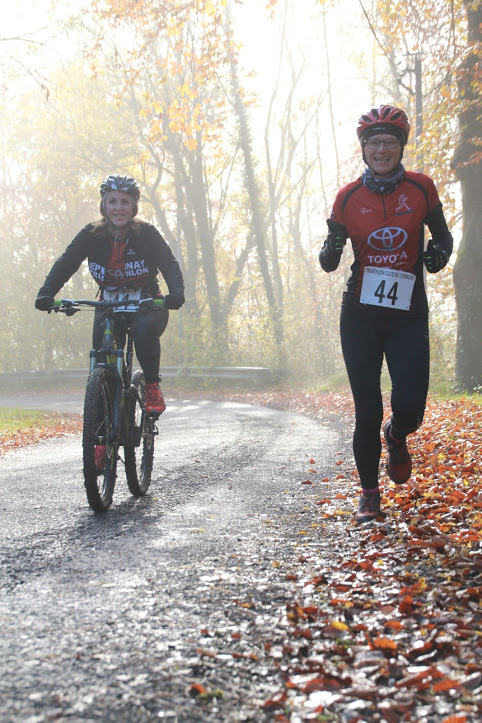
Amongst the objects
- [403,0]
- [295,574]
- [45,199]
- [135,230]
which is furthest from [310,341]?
[295,574]

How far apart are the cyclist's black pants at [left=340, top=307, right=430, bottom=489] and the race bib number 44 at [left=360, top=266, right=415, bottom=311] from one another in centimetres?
9

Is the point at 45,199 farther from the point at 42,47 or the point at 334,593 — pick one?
the point at 334,593

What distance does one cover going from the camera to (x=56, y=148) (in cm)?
3108

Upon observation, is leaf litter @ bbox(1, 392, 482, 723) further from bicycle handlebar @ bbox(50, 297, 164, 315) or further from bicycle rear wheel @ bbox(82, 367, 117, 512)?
bicycle handlebar @ bbox(50, 297, 164, 315)

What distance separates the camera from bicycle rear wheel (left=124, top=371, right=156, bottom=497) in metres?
5.29

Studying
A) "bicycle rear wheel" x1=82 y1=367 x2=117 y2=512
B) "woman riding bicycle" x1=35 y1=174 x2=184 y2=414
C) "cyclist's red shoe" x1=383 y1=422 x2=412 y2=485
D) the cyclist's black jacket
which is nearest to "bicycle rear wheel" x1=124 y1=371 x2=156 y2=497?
"bicycle rear wheel" x1=82 y1=367 x2=117 y2=512

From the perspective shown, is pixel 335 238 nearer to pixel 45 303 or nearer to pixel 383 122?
pixel 383 122

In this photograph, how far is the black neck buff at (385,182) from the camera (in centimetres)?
423

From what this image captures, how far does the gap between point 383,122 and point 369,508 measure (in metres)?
2.35

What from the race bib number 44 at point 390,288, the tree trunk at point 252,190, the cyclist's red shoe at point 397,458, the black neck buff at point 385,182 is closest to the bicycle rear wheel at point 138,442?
the cyclist's red shoe at point 397,458

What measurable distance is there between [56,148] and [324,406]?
2115 centimetres

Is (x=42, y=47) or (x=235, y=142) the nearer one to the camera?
(x=42, y=47)

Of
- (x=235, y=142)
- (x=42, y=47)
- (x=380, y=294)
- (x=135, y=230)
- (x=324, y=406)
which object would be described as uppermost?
(x=235, y=142)

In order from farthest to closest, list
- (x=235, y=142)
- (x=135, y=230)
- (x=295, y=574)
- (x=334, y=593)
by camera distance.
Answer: (x=235, y=142) → (x=135, y=230) → (x=295, y=574) → (x=334, y=593)
